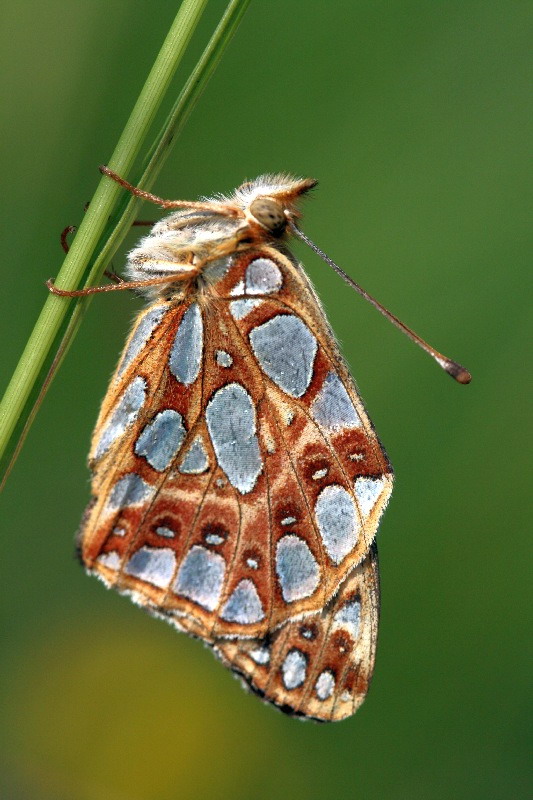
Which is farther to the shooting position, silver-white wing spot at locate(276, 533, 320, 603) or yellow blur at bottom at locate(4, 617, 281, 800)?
yellow blur at bottom at locate(4, 617, 281, 800)

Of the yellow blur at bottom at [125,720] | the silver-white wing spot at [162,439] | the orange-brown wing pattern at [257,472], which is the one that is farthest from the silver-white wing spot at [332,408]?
the yellow blur at bottom at [125,720]

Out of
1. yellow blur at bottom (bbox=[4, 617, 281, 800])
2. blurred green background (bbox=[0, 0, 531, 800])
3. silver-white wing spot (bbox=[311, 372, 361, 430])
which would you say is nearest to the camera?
silver-white wing spot (bbox=[311, 372, 361, 430])

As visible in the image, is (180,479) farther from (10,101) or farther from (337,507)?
(10,101)

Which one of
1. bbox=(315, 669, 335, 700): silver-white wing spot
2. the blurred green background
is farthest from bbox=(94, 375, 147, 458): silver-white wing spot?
the blurred green background

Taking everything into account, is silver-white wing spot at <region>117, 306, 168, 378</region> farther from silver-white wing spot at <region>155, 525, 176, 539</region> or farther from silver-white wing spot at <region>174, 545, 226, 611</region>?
silver-white wing spot at <region>174, 545, 226, 611</region>

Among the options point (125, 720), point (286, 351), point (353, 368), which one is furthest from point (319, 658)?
point (353, 368)

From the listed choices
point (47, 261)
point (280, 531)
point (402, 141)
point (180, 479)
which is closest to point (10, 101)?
point (47, 261)
